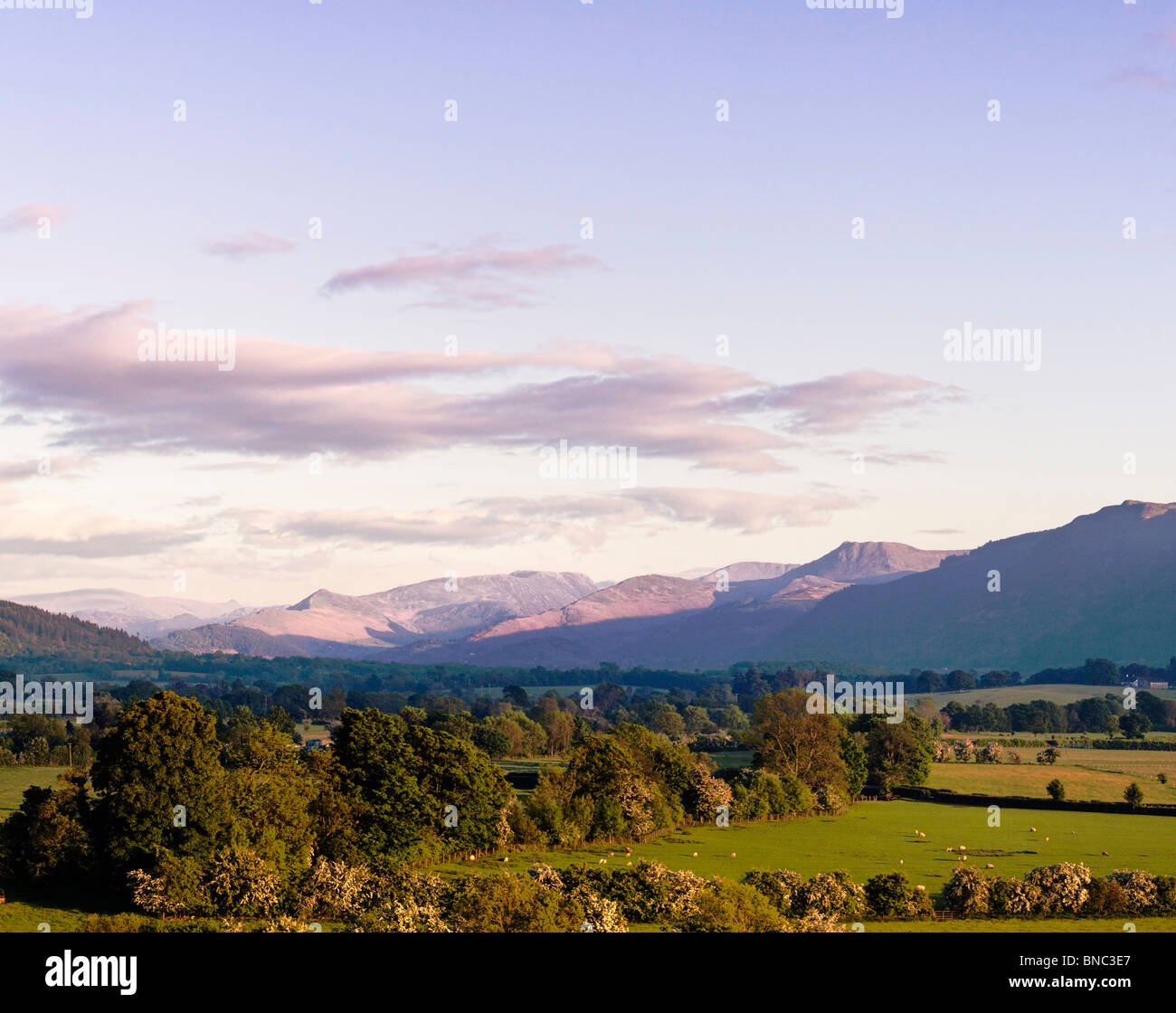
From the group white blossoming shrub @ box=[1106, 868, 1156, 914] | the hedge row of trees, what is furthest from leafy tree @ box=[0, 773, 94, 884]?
white blossoming shrub @ box=[1106, 868, 1156, 914]

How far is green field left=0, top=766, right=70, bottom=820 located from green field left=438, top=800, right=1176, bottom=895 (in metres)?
63.4

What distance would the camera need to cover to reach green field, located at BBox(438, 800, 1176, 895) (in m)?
97.6

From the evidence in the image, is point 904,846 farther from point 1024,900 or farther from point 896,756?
point 896,756

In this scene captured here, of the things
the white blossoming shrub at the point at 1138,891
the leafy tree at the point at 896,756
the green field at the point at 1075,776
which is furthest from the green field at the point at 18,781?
the green field at the point at 1075,776

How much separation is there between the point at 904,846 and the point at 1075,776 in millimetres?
55800

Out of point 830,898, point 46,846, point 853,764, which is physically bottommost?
point 853,764

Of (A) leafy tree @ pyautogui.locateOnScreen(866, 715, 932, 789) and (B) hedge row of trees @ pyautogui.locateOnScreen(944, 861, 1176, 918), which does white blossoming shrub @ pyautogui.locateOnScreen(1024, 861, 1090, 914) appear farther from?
(A) leafy tree @ pyautogui.locateOnScreen(866, 715, 932, 789)

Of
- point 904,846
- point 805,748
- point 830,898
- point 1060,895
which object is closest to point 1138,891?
point 1060,895

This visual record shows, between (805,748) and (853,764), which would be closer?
(805,748)

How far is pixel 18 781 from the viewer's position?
155m
